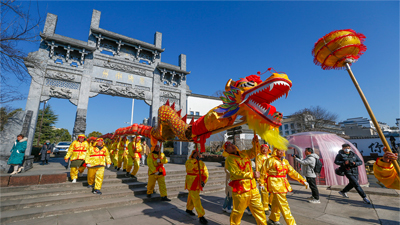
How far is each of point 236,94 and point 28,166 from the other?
10.0 metres

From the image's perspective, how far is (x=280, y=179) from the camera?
3.62 meters

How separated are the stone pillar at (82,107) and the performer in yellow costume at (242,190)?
1007cm

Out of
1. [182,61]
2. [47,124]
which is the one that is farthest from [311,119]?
[47,124]

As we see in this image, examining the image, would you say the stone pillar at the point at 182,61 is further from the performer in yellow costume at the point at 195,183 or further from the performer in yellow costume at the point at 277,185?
the performer in yellow costume at the point at 277,185

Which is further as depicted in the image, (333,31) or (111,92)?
(111,92)

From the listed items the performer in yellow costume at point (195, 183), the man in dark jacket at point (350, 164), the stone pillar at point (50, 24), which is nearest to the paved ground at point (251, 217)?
the performer in yellow costume at point (195, 183)

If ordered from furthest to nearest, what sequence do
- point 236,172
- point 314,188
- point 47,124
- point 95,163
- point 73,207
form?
1. point 47,124
2. point 95,163
3. point 314,188
4. point 73,207
5. point 236,172

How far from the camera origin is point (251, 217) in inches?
162

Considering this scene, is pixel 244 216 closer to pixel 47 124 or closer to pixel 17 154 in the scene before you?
pixel 17 154

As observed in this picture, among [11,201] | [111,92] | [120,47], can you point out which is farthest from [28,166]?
[120,47]

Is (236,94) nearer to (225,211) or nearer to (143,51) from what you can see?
(225,211)

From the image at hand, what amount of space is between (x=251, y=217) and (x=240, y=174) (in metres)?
1.83

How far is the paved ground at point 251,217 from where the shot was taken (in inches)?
149

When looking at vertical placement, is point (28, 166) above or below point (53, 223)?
above
